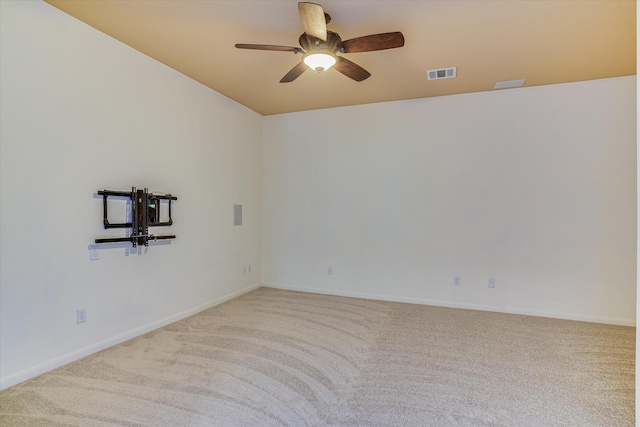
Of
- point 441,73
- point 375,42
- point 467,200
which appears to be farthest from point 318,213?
point 375,42

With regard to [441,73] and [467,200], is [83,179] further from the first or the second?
[467,200]

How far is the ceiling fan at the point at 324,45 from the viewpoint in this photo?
7.26ft

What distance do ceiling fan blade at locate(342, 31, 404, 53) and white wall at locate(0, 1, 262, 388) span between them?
2.22 metres

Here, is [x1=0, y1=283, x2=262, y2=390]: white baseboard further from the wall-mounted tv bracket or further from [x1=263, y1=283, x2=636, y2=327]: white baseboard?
[x1=263, y1=283, x2=636, y2=327]: white baseboard

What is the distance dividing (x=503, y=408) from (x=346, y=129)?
3.83m

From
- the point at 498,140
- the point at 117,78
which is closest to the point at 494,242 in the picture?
the point at 498,140

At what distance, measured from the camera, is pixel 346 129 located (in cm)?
486

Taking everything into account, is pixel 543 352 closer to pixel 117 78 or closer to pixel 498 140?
pixel 498 140

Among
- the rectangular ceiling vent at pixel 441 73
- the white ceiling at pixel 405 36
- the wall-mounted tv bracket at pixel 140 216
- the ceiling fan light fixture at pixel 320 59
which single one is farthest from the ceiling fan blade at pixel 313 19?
the wall-mounted tv bracket at pixel 140 216

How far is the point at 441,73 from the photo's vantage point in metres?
3.60

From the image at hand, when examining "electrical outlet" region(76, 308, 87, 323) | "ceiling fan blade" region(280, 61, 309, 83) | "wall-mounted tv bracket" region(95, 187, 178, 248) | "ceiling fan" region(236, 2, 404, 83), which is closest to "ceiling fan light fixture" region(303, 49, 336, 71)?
"ceiling fan" region(236, 2, 404, 83)

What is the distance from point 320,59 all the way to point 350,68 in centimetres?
37

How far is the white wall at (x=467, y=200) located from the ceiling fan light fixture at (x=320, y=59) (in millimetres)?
2219

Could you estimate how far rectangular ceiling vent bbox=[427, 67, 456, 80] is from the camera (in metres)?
3.52
